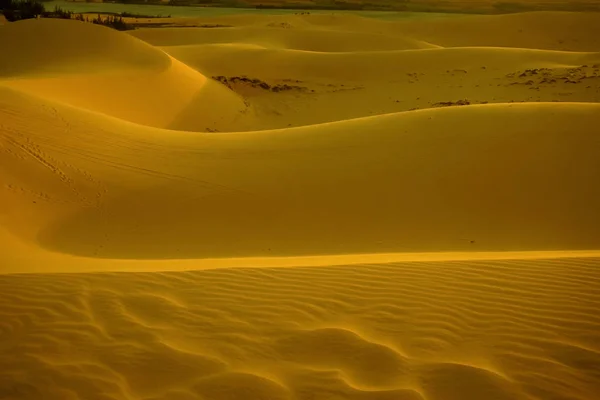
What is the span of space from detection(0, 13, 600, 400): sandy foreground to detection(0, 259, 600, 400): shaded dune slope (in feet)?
0.05

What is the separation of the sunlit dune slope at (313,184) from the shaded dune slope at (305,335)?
79.7 inches

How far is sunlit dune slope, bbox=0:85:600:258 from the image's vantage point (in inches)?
282

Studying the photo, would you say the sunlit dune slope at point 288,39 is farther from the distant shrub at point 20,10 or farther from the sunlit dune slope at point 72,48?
the sunlit dune slope at point 72,48

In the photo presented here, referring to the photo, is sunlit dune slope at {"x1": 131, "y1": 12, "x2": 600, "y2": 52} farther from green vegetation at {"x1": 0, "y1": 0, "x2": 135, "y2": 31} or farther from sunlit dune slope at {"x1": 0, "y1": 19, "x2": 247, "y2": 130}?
sunlit dune slope at {"x1": 0, "y1": 19, "x2": 247, "y2": 130}

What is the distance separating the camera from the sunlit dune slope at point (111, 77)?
15383 mm

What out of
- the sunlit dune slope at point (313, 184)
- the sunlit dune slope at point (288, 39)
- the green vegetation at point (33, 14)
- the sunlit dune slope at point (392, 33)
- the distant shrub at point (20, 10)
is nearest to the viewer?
the sunlit dune slope at point (313, 184)

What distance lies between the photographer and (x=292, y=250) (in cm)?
688

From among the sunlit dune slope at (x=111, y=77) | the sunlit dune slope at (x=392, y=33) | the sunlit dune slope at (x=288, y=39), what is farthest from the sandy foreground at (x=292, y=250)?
the sunlit dune slope at (x=392, y=33)

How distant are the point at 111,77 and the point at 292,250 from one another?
12.0 meters

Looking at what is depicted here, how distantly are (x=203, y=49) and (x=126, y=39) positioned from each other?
7.16m

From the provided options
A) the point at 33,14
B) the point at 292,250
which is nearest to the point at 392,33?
the point at 33,14

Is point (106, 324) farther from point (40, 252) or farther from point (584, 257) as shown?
point (584, 257)

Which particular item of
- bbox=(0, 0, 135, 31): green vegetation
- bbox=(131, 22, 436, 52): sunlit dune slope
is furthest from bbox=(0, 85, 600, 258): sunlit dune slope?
bbox=(131, 22, 436, 52): sunlit dune slope

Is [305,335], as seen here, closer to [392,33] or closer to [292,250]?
[292,250]
